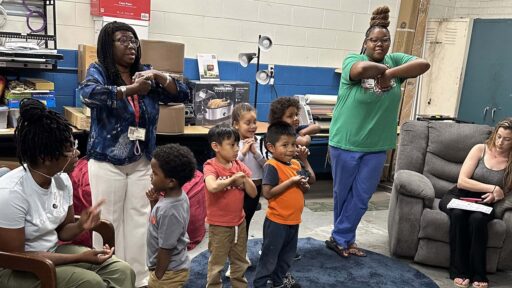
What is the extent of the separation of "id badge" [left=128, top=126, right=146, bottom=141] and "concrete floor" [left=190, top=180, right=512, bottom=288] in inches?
45.8

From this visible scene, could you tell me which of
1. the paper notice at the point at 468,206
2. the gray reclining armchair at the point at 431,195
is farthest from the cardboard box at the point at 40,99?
the paper notice at the point at 468,206

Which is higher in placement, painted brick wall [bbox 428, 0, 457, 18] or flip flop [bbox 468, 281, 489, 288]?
painted brick wall [bbox 428, 0, 457, 18]

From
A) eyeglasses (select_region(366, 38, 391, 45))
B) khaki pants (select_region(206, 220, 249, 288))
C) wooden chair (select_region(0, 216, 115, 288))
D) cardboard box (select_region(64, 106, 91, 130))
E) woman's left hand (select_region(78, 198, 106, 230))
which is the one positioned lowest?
khaki pants (select_region(206, 220, 249, 288))

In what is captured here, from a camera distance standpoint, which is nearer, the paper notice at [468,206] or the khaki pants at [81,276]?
the khaki pants at [81,276]

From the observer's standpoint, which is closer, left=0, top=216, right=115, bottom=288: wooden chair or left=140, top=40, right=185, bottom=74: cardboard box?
left=0, top=216, right=115, bottom=288: wooden chair

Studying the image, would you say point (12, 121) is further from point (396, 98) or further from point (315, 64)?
point (315, 64)

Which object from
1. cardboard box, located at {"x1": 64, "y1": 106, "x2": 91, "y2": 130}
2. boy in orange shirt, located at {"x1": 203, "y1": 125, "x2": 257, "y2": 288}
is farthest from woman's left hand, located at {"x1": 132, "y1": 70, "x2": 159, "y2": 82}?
cardboard box, located at {"x1": 64, "y1": 106, "x2": 91, "y2": 130}

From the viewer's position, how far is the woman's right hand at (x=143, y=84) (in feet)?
7.02

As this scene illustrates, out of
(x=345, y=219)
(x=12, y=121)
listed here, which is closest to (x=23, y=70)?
(x=12, y=121)

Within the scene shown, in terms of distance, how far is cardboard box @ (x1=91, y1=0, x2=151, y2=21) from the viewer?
3.57 metres

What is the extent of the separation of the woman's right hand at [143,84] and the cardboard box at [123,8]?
5.60ft

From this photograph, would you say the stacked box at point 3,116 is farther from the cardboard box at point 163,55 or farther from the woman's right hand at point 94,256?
the woman's right hand at point 94,256

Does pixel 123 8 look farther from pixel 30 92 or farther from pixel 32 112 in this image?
pixel 32 112

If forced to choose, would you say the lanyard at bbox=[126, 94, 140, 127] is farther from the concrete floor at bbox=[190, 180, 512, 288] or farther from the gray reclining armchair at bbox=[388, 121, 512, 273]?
the gray reclining armchair at bbox=[388, 121, 512, 273]
